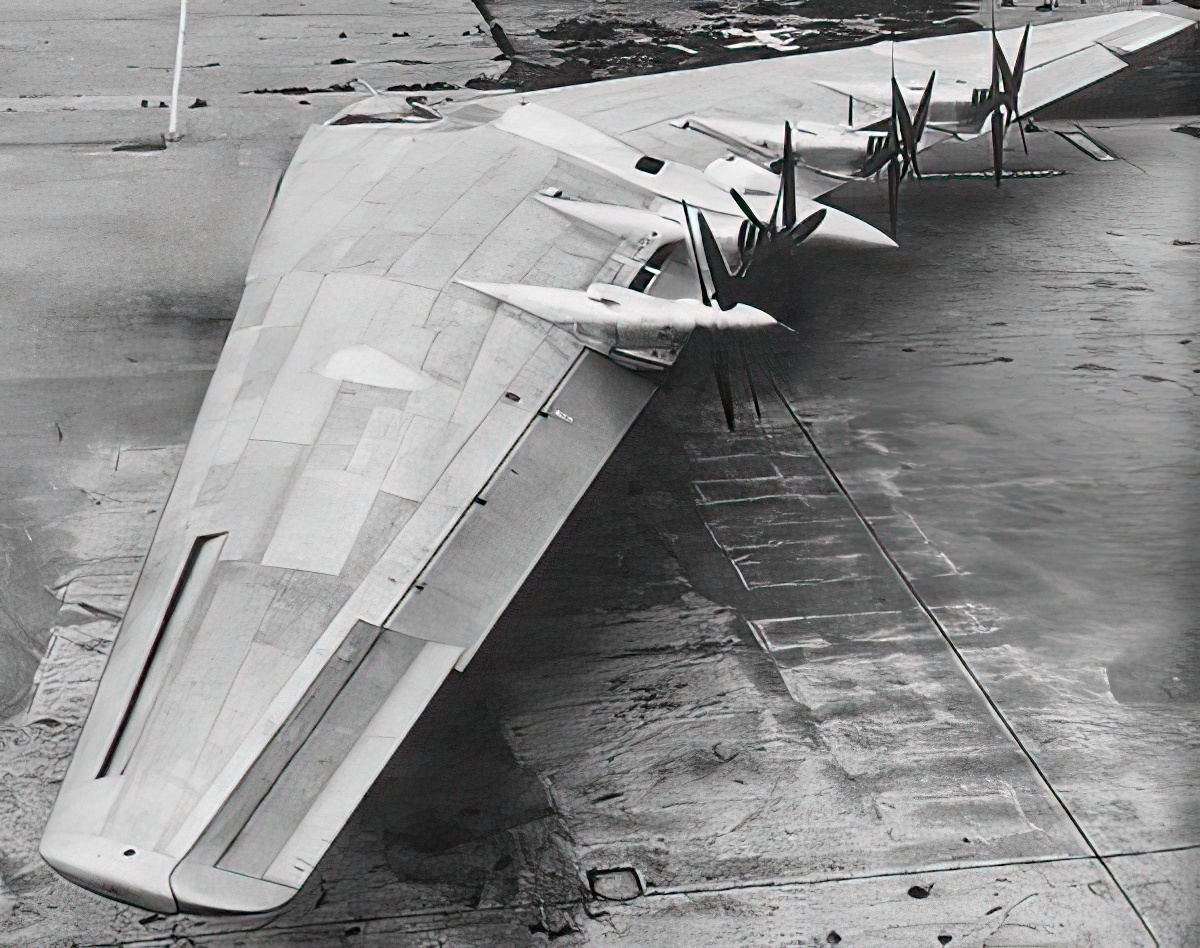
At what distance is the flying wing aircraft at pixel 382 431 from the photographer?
6551 millimetres

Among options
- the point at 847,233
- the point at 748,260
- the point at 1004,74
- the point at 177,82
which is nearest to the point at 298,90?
the point at 177,82

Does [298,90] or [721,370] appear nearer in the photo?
[721,370]

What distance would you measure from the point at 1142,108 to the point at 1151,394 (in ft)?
33.7

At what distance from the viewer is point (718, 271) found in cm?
938

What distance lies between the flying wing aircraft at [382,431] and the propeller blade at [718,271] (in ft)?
0.08

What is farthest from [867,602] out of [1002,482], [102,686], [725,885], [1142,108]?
[1142,108]

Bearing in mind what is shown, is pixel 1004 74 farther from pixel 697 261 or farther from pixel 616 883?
pixel 616 883

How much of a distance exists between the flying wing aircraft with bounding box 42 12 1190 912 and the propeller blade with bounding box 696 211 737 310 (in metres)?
0.02

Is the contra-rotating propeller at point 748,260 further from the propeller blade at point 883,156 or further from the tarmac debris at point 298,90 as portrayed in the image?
the tarmac debris at point 298,90

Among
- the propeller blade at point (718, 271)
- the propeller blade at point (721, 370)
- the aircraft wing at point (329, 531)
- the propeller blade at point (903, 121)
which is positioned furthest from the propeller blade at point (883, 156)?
the propeller blade at point (721, 370)

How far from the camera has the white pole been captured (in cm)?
1892

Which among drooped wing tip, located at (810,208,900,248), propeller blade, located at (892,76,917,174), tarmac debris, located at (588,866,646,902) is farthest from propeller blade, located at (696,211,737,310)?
tarmac debris, located at (588,866,646,902)

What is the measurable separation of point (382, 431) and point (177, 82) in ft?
47.6

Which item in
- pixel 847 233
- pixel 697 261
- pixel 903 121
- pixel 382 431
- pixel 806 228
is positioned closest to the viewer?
pixel 382 431
